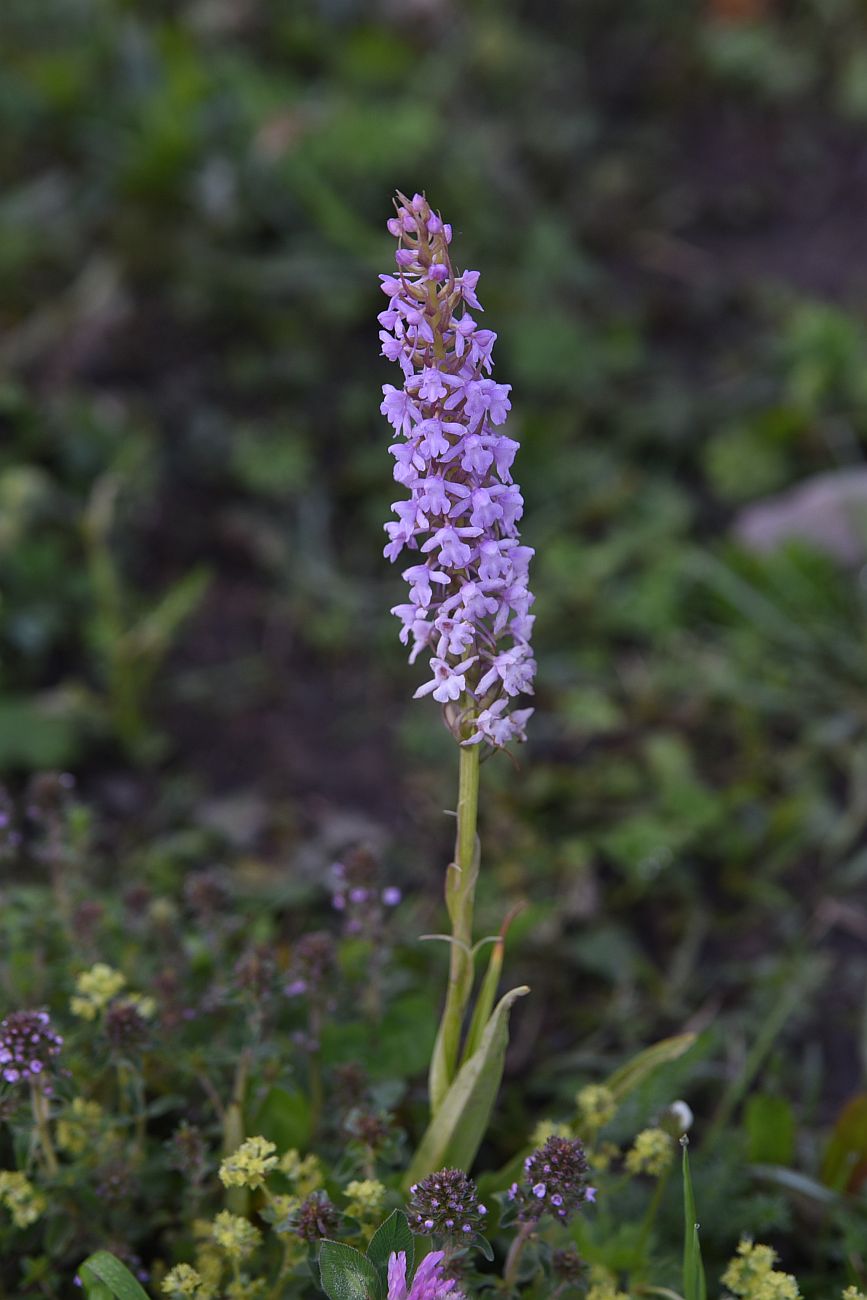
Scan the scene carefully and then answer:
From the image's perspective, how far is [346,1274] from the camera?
61.8 inches

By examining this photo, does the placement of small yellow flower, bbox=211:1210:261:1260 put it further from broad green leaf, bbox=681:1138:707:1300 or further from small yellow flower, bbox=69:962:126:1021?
broad green leaf, bbox=681:1138:707:1300

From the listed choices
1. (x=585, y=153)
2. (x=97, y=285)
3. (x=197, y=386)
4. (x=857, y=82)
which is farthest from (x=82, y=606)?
(x=857, y=82)

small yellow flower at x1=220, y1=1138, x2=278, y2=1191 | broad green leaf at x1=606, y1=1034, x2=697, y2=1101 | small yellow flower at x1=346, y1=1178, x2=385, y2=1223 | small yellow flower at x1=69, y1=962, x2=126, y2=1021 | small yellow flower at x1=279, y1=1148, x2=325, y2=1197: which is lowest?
small yellow flower at x1=346, y1=1178, x2=385, y2=1223

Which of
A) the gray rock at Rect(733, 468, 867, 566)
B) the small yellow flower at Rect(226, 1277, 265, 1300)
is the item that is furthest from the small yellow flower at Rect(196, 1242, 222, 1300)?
the gray rock at Rect(733, 468, 867, 566)

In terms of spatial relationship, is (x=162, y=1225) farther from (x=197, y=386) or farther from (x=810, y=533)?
(x=197, y=386)

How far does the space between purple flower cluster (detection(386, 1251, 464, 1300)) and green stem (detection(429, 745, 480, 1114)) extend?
30 centimetres

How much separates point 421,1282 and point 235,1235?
0.27 metres

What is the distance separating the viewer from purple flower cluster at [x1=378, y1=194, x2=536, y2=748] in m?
1.49

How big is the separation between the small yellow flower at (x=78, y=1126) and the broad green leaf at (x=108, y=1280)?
0.67ft

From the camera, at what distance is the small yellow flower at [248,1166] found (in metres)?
1.63

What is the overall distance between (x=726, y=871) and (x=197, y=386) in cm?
237

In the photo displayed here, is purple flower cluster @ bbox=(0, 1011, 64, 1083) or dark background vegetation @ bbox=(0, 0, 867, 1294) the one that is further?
dark background vegetation @ bbox=(0, 0, 867, 1294)

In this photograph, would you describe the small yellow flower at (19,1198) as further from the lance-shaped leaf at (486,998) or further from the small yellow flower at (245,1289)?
the lance-shaped leaf at (486,998)

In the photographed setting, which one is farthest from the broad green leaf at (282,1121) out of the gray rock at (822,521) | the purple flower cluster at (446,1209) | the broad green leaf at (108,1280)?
the gray rock at (822,521)
